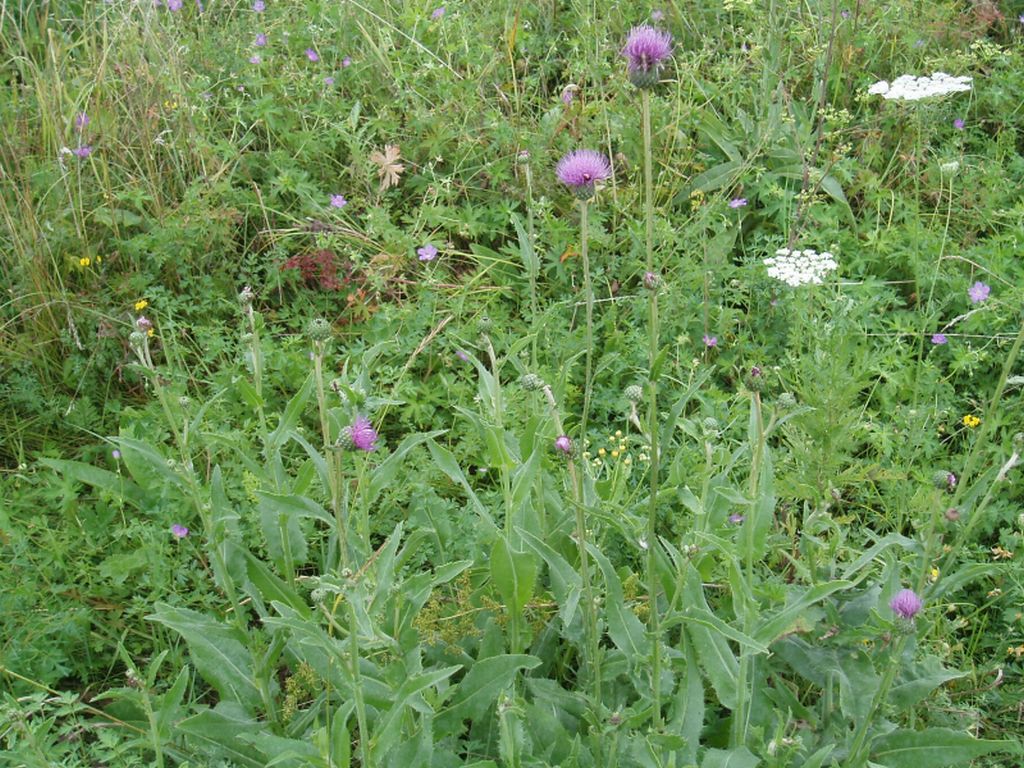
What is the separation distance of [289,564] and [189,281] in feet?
4.54

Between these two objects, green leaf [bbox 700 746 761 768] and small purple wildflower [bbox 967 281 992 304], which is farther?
small purple wildflower [bbox 967 281 992 304]

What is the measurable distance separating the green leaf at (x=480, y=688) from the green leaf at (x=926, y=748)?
63 centimetres

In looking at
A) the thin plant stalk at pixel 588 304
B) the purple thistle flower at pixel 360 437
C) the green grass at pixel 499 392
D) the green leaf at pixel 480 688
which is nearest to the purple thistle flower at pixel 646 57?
the thin plant stalk at pixel 588 304

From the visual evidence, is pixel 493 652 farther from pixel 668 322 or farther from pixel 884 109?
pixel 884 109

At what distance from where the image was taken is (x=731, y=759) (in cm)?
169

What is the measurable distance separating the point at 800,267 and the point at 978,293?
1.83 feet

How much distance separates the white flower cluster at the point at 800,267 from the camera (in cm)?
270

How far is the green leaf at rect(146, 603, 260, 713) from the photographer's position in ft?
6.40

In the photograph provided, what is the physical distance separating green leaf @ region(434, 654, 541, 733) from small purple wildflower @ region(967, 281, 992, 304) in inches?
71.5

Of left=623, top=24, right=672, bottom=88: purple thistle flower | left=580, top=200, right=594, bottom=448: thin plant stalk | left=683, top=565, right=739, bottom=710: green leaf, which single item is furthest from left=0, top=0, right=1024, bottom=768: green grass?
left=623, top=24, right=672, bottom=88: purple thistle flower

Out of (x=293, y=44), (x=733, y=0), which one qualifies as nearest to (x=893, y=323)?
(x=733, y=0)

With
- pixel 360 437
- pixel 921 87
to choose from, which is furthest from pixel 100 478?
pixel 921 87

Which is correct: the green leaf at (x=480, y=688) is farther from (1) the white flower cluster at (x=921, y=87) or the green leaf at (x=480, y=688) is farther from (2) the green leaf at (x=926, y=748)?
(1) the white flower cluster at (x=921, y=87)

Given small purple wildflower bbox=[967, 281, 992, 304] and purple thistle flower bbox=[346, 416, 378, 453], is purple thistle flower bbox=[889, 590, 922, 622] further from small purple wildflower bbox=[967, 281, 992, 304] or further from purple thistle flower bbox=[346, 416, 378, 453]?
small purple wildflower bbox=[967, 281, 992, 304]
